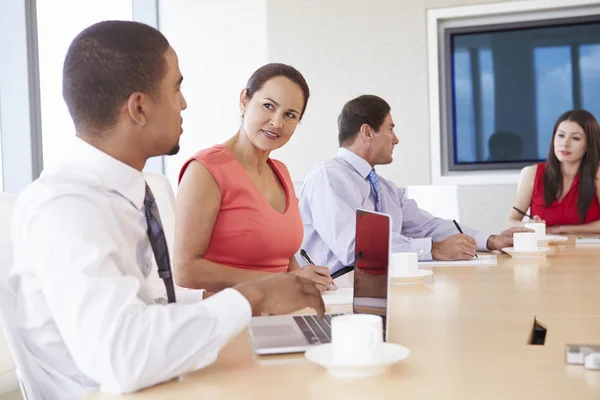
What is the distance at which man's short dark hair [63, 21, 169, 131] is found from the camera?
3.53ft

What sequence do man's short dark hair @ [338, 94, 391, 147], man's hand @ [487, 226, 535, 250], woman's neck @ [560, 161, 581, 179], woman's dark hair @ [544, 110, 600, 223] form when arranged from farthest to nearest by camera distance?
woman's neck @ [560, 161, 581, 179], woman's dark hair @ [544, 110, 600, 223], man's short dark hair @ [338, 94, 391, 147], man's hand @ [487, 226, 535, 250]

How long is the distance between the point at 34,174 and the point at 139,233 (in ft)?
8.74

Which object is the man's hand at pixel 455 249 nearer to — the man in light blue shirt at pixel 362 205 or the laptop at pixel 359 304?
the man in light blue shirt at pixel 362 205

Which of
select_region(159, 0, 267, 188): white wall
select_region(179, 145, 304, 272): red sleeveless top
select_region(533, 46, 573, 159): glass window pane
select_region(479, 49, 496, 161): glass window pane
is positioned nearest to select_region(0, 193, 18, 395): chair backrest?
select_region(179, 145, 304, 272): red sleeveless top

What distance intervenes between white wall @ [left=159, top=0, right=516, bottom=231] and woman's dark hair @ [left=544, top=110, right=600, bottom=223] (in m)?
0.89

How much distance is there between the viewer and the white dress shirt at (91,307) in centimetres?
88

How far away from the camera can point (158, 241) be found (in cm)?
114

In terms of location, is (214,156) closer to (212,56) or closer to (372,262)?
(372,262)

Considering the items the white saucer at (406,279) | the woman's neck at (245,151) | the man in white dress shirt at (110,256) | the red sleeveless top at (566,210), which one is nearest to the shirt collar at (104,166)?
the man in white dress shirt at (110,256)

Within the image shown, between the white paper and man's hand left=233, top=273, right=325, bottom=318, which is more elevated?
man's hand left=233, top=273, right=325, bottom=318

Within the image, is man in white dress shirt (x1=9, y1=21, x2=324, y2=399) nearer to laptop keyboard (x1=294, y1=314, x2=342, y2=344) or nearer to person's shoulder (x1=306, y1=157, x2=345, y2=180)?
laptop keyboard (x1=294, y1=314, x2=342, y2=344)

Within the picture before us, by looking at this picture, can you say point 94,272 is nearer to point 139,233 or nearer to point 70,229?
point 70,229

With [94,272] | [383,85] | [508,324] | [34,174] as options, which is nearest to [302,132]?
[383,85]

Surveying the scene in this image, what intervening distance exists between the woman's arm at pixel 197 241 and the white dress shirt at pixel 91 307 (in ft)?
2.51
